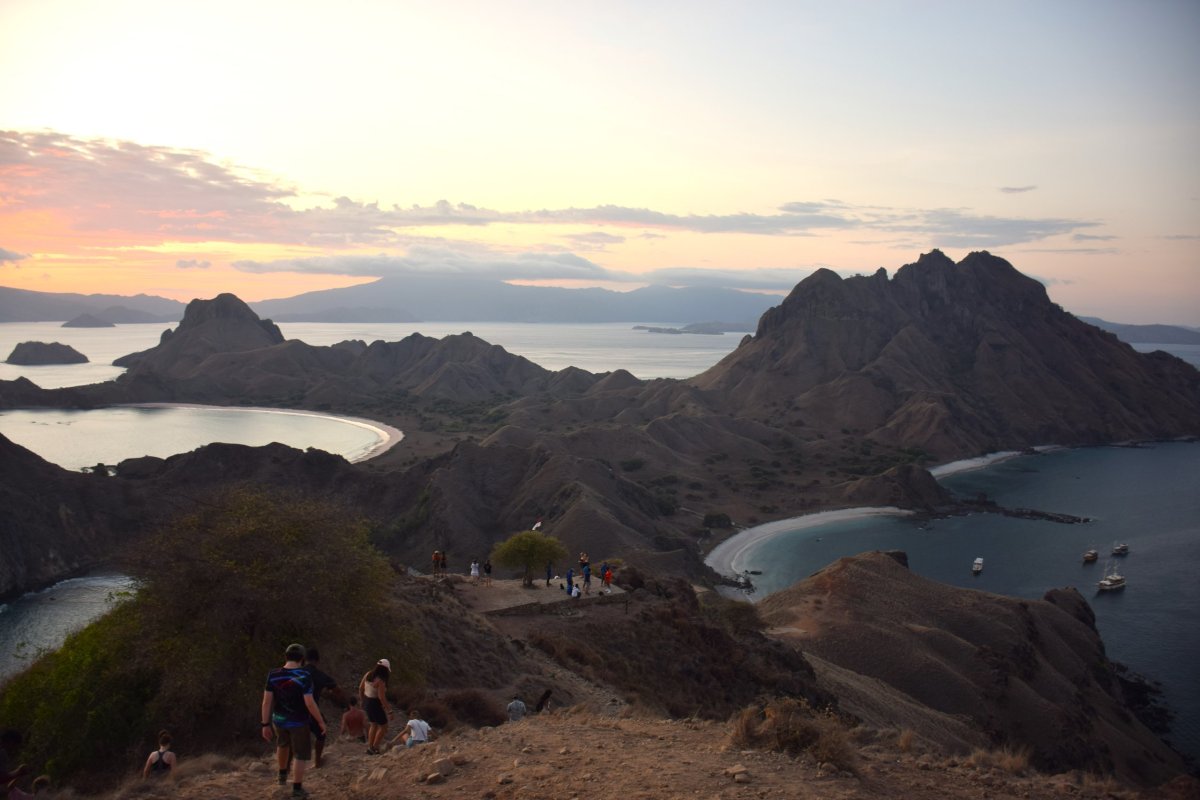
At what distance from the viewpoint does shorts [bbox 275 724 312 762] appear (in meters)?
10.1

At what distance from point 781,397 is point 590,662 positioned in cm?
12976

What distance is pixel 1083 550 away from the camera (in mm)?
76125

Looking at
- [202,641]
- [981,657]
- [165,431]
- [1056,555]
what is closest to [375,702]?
[202,641]

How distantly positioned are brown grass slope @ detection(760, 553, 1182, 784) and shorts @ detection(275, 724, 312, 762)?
Result: 947 inches

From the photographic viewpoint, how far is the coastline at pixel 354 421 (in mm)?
114250

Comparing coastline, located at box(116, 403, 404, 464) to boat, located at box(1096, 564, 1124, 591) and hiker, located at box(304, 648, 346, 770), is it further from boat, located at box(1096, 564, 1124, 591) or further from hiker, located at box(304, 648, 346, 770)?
hiker, located at box(304, 648, 346, 770)

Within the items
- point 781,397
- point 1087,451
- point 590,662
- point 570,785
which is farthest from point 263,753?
point 1087,451

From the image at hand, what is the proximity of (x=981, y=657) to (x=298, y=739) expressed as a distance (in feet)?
128

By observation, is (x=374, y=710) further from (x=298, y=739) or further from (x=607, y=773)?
(x=607, y=773)

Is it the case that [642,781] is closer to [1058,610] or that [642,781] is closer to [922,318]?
[1058,610]

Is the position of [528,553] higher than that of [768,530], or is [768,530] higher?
[528,553]

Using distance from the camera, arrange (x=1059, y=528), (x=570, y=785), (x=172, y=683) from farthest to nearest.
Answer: (x=1059, y=528)
(x=172, y=683)
(x=570, y=785)

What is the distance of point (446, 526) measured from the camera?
60.1 metres

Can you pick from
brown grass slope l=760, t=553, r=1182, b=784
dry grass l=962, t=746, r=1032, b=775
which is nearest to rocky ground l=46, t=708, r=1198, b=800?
dry grass l=962, t=746, r=1032, b=775
